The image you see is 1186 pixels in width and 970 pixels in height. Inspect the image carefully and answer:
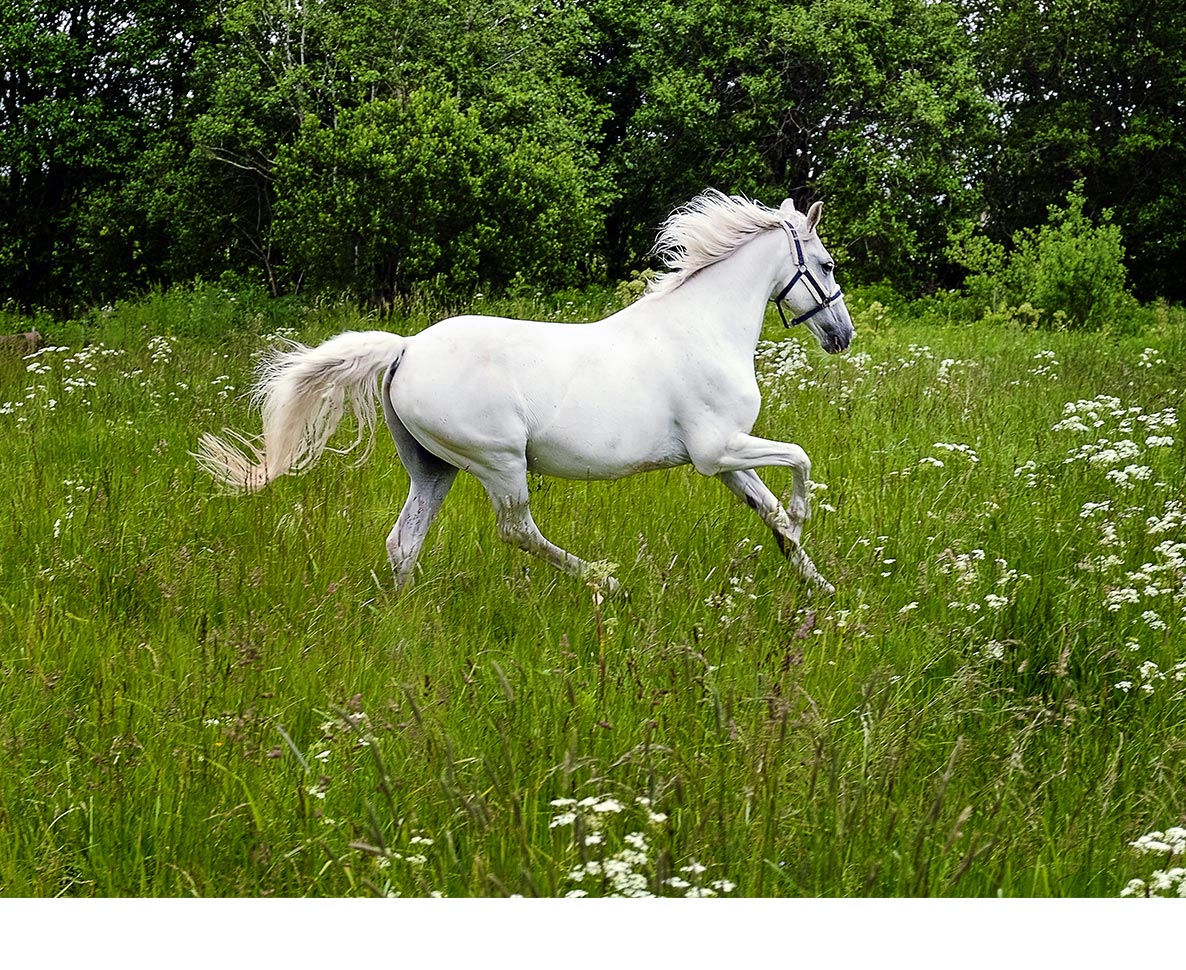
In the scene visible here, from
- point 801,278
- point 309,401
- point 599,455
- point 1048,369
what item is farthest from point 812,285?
point 1048,369

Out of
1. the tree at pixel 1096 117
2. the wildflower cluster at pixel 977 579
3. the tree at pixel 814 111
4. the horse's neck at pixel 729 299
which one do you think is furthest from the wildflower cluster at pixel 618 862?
the tree at pixel 1096 117

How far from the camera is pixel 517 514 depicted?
4.84 metres

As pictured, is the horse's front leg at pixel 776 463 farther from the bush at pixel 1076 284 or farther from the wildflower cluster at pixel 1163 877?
the bush at pixel 1076 284

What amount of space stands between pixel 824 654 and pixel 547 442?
1.69 metres

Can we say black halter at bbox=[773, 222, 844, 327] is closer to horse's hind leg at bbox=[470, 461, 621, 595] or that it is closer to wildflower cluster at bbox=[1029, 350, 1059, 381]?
horse's hind leg at bbox=[470, 461, 621, 595]

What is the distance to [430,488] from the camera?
5047 mm

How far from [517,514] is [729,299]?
4.45ft

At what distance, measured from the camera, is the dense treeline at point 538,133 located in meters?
13.8

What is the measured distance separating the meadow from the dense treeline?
7.44 meters

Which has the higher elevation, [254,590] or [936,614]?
[936,614]

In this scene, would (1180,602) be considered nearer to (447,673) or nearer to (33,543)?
(447,673)

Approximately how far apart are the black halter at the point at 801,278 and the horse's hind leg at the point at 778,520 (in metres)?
0.78

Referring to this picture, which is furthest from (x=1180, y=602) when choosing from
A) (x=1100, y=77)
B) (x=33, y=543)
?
(x=1100, y=77)

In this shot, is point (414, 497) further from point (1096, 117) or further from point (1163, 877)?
point (1096, 117)
